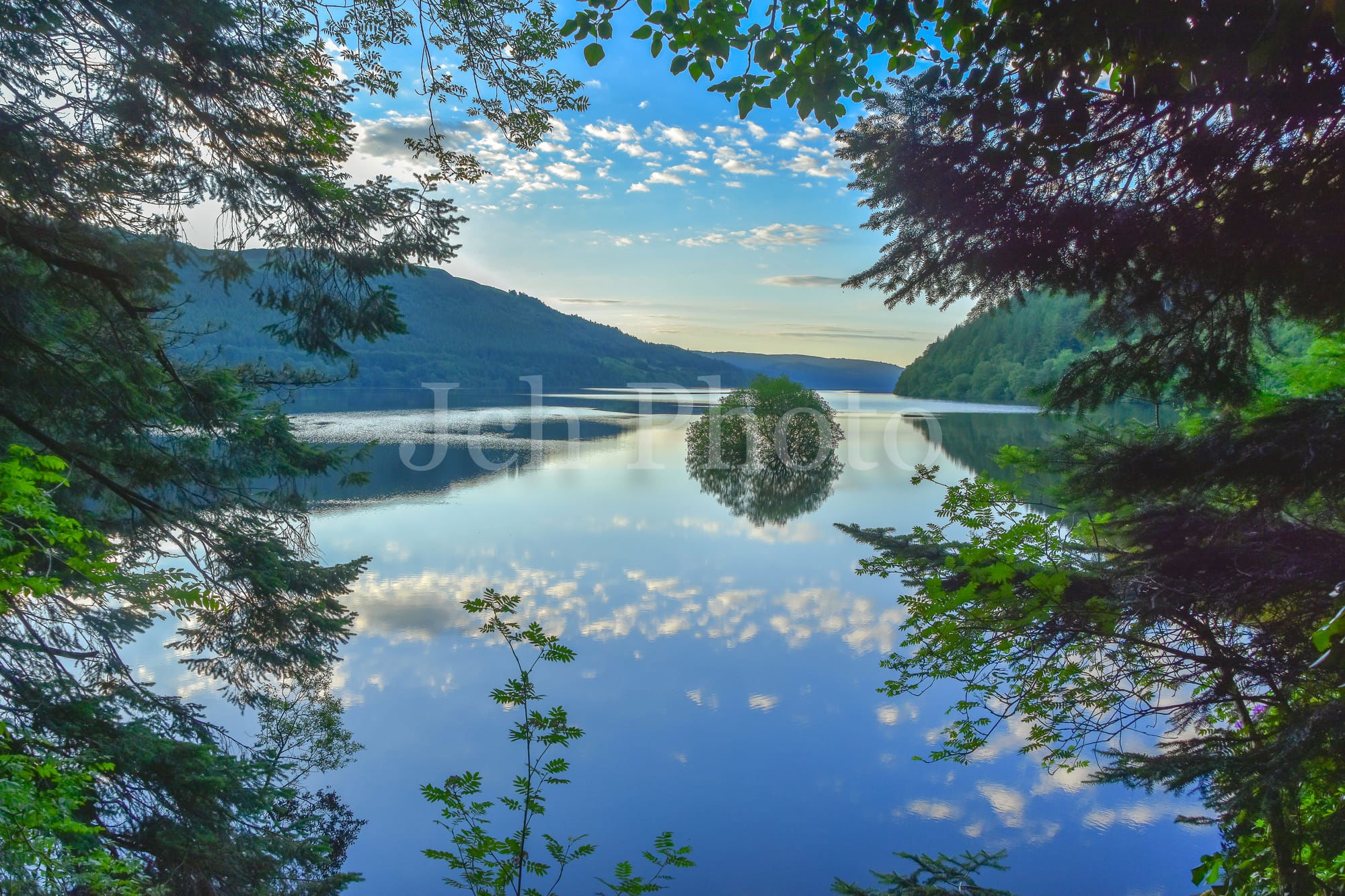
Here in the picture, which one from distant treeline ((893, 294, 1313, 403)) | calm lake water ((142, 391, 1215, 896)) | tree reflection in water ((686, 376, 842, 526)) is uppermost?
distant treeline ((893, 294, 1313, 403))

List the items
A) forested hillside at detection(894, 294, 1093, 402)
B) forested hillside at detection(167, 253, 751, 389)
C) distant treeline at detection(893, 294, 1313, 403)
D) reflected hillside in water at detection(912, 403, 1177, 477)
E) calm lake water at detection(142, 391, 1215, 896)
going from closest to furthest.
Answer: calm lake water at detection(142, 391, 1215, 896) < reflected hillside in water at detection(912, 403, 1177, 477) < distant treeline at detection(893, 294, 1313, 403) < forested hillside at detection(894, 294, 1093, 402) < forested hillside at detection(167, 253, 751, 389)

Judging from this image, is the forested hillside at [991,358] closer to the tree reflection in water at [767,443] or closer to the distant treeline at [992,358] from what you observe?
the distant treeline at [992,358]

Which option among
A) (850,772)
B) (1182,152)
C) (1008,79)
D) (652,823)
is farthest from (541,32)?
(850,772)

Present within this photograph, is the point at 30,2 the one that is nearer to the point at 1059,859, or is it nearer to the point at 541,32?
the point at 541,32

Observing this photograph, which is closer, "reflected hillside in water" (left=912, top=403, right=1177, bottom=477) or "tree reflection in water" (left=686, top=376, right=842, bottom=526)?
"tree reflection in water" (left=686, top=376, right=842, bottom=526)

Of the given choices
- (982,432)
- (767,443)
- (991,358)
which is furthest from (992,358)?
(767,443)

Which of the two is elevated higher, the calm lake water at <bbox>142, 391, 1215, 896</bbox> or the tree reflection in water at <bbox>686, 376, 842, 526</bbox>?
the tree reflection in water at <bbox>686, 376, 842, 526</bbox>

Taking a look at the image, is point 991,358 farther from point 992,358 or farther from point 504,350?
point 504,350

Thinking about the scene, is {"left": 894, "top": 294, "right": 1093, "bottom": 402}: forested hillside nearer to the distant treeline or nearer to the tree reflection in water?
the distant treeline

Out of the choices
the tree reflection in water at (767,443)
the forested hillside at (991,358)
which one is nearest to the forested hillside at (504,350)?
the forested hillside at (991,358)

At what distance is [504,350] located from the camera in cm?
13925

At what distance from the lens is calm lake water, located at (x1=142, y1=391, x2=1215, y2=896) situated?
8.57m

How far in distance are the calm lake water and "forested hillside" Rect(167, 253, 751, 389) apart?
258 feet

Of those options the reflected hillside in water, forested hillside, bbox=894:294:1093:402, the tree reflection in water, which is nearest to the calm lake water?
the tree reflection in water
